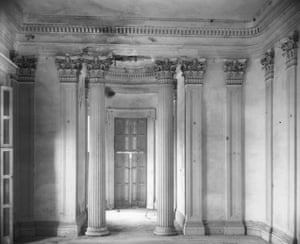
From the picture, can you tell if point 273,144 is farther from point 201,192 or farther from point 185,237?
point 185,237

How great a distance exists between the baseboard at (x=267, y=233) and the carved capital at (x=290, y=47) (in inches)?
136

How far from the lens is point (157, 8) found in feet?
30.5

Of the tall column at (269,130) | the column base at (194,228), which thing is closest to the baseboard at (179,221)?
the column base at (194,228)

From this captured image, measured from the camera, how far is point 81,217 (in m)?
10.6

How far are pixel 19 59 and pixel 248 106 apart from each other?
5616 millimetres

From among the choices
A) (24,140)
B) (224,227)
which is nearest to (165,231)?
(224,227)

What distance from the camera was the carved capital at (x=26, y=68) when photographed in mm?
9734

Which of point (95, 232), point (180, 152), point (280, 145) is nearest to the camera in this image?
point (280, 145)

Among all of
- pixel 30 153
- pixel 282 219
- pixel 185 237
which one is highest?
pixel 30 153

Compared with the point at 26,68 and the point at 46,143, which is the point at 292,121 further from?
the point at 26,68

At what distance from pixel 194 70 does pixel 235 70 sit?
3.28 ft

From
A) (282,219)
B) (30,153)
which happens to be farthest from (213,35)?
(30,153)

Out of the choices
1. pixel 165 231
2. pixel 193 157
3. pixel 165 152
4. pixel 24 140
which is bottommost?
pixel 165 231

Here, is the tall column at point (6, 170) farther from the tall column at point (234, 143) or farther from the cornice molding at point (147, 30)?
the tall column at point (234, 143)
